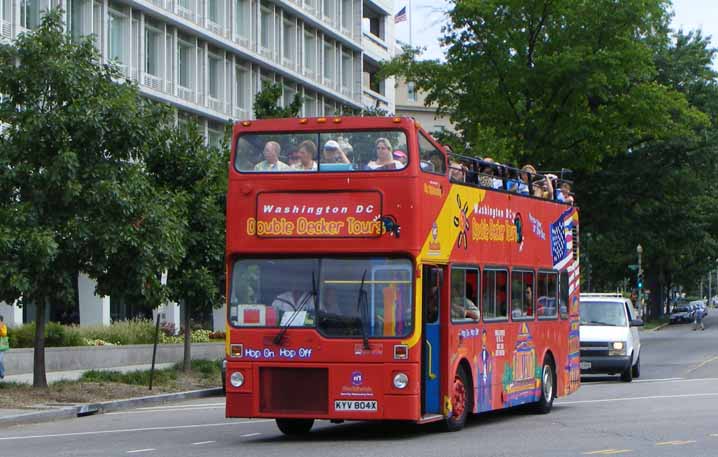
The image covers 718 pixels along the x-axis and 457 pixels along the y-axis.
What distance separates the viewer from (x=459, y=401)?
1838cm

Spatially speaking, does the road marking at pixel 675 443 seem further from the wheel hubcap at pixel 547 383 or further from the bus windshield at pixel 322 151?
the wheel hubcap at pixel 547 383

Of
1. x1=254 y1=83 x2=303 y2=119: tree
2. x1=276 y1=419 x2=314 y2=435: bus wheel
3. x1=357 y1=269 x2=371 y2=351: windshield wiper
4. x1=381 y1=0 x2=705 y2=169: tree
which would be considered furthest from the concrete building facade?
x1=357 y1=269 x2=371 y2=351: windshield wiper

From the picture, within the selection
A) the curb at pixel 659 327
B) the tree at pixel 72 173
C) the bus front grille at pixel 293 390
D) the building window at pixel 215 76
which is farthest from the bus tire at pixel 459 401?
the curb at pixel 659 327

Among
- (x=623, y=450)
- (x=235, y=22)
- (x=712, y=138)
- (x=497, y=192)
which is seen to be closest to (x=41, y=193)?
(x=497, y=192)

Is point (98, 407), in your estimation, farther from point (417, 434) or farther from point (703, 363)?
point (703, 363)

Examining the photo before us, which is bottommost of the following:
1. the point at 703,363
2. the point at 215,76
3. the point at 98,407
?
the point at 703,363

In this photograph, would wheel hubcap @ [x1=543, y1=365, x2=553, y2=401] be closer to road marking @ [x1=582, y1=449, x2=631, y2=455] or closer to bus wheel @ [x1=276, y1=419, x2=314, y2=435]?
bus wheel @ [x1=276, y1=419, x2=314, y2=435]

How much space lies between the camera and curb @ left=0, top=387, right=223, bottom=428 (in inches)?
890

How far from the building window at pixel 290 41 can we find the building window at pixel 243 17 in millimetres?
4599

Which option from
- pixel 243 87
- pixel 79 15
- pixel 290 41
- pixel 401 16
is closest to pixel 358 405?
pixel 79 15

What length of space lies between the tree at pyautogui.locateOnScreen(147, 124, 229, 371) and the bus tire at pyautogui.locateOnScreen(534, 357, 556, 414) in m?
11.7

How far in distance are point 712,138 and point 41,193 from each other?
123ft

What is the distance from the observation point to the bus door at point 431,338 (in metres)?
17.2

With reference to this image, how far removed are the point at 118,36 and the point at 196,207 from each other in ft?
58.2
